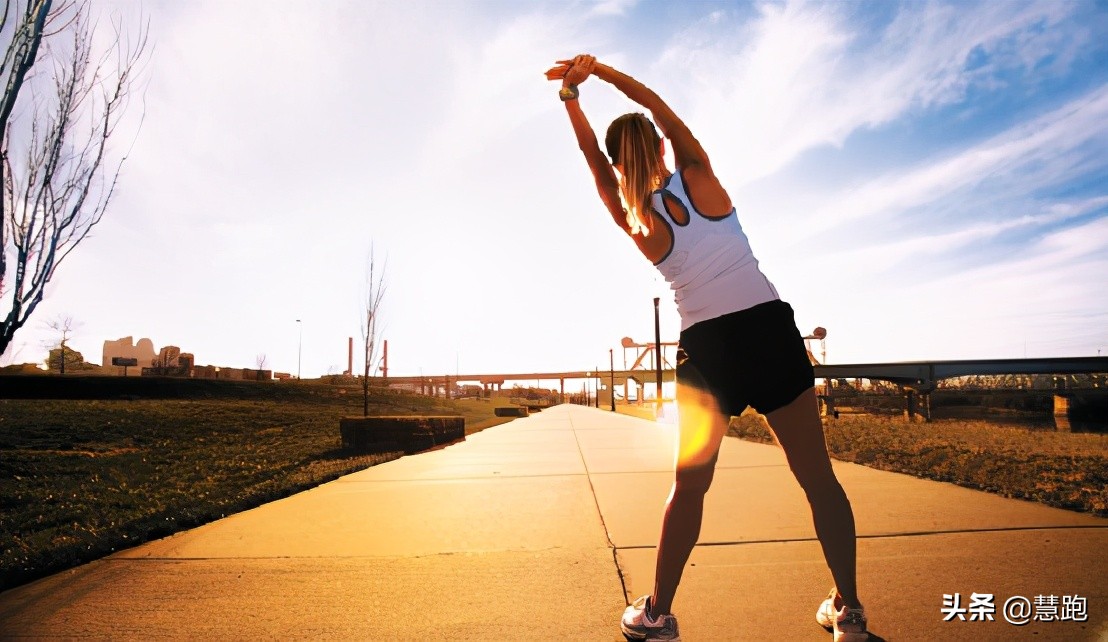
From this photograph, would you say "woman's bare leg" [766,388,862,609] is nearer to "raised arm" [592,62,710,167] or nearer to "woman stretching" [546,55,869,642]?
"woman stretching" [546,55,869,642]

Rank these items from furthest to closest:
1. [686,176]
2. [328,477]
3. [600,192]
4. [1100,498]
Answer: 1. [328,477]
2. [1100,498]
3. [600,192]
4. [686,176]

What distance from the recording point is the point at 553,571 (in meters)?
3.22

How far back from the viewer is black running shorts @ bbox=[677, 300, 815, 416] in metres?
2.04

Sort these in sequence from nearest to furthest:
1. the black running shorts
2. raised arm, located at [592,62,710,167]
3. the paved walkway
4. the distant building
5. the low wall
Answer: the black running shorts < raised arm, located at [592,62,710,167] < the paved walkway < the low wall < the distant building

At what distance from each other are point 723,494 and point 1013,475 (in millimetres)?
2648

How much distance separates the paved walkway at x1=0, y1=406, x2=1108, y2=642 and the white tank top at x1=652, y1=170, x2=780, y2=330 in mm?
1307

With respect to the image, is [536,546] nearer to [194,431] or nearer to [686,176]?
[686,176]

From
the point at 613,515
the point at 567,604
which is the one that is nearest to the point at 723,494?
the point at 613,515

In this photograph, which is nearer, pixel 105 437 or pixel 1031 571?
pixel 1031 571

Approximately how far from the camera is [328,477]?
7184 millimetres

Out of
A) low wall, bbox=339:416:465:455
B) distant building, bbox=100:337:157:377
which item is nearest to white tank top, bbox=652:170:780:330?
low wall, bbox=339:416:465:455

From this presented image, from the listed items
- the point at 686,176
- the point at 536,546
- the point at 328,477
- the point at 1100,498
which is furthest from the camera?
the point at 328,477

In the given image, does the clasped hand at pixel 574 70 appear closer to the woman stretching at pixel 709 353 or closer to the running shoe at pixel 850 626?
the woman stretching at pixel 709 353

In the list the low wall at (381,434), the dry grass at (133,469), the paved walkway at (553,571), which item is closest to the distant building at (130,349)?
the dry grass at (133,469)
